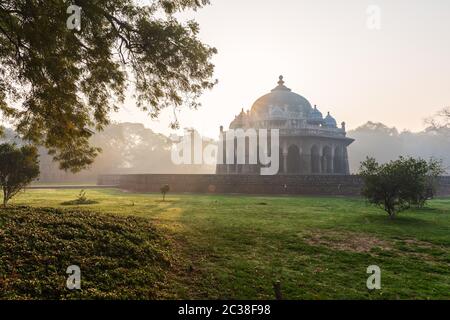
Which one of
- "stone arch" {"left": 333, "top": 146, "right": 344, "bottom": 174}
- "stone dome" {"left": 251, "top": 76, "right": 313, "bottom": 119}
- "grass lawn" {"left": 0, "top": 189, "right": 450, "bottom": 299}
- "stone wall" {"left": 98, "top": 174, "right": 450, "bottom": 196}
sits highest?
"stone dome" {"left": 251, "top": 76, "right": 313, "bottom": 119}

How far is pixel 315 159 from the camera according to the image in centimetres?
3462

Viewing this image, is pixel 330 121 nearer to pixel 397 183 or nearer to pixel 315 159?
pixel 315 159

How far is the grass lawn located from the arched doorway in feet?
70.9

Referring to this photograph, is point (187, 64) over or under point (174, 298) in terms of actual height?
over

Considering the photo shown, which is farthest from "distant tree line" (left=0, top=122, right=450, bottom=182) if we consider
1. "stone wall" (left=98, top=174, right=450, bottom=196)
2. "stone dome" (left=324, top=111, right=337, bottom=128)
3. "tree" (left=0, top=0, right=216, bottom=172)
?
"tree" (left=0, top=0, right=216, bottom=172)

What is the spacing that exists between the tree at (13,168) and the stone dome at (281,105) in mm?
25002

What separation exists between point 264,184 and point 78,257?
66.8 ft

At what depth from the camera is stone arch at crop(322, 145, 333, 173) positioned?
116 ft

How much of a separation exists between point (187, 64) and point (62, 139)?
14.1ft

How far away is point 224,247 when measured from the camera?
26.8 feet

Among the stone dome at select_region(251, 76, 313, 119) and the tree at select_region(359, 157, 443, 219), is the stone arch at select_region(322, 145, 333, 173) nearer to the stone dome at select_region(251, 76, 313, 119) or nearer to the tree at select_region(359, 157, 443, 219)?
the stone dome at select_region(251, 76, 313, 119)

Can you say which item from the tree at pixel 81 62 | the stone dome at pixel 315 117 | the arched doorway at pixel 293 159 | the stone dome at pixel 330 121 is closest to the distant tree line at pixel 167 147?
the stone dome at pixel 330 121
